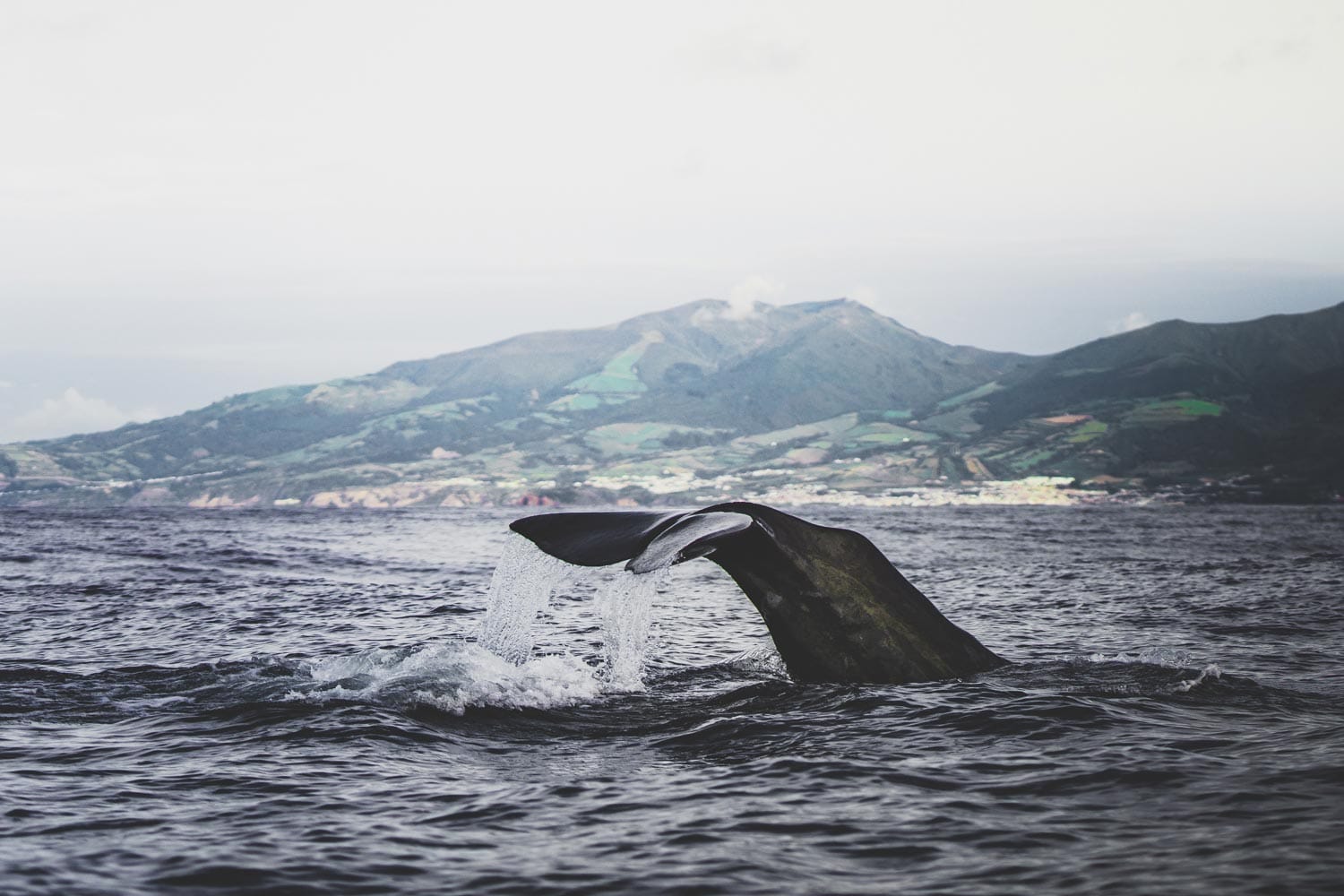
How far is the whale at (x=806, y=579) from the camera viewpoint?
7.68 metres

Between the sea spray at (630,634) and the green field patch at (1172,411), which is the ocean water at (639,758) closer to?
the sea spray at (630,634)

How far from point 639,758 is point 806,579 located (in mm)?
2090

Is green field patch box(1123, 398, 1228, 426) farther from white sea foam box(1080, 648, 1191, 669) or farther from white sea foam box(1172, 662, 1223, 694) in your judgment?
white sea foam box(1172, 662, 1223, 694)

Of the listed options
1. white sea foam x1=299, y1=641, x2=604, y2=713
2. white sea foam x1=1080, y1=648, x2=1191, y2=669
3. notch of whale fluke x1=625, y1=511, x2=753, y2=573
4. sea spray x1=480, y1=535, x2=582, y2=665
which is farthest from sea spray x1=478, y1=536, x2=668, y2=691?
white sea foam x1=1080, y1=648, x2=1191, y2=669

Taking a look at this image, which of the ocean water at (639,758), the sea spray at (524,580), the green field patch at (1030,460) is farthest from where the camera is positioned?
the green field patch at (1030,460)

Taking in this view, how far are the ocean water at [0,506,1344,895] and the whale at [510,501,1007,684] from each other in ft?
0.91

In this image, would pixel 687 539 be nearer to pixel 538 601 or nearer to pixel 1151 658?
pixel 538 601

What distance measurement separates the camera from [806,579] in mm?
8883

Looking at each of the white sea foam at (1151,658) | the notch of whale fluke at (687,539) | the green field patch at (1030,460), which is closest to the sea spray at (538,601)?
the notch of whale fluke at (687,539)

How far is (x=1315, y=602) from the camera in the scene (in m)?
19.2

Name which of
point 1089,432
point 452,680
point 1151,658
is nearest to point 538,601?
point 452,680

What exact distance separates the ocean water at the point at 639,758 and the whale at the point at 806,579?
0.28 m

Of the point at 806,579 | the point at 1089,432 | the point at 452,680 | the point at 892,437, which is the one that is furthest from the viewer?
the point at 892,437

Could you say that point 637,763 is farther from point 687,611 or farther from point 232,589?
point 232,589
